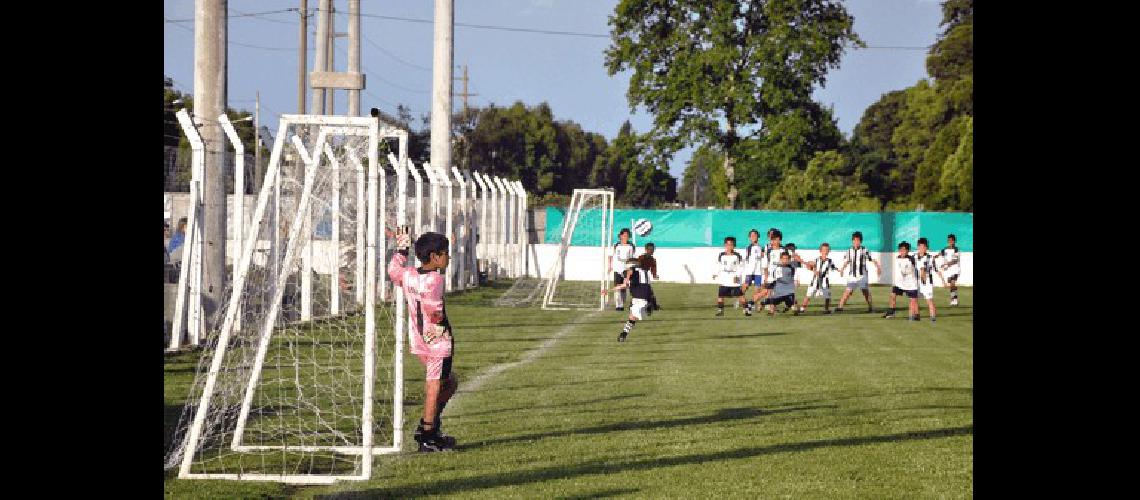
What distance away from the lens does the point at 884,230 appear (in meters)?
42.8

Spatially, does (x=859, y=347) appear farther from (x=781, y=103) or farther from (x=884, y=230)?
(x=781, y=103)

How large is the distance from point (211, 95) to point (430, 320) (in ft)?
27.2

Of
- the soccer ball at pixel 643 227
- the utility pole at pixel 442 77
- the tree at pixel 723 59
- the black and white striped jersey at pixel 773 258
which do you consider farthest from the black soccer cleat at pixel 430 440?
the tree at pixel 723 59

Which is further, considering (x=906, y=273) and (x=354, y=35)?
(x=354, y=35)

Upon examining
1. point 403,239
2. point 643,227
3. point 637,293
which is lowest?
point 637,293

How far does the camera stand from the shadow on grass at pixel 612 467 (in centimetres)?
796

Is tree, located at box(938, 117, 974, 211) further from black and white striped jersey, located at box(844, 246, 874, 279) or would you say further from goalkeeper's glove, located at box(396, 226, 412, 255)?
goalkeeper's glove, located at box(396, 226, 412, 255)

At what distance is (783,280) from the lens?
2769 cm

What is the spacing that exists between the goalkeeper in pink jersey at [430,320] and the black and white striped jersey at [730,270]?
60.3 feet

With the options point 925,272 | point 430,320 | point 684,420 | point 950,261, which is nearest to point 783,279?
point 925,272

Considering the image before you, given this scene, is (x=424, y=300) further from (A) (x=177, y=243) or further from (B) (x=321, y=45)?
(B) (x=321, y=45)

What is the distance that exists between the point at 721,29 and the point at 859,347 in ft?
122
